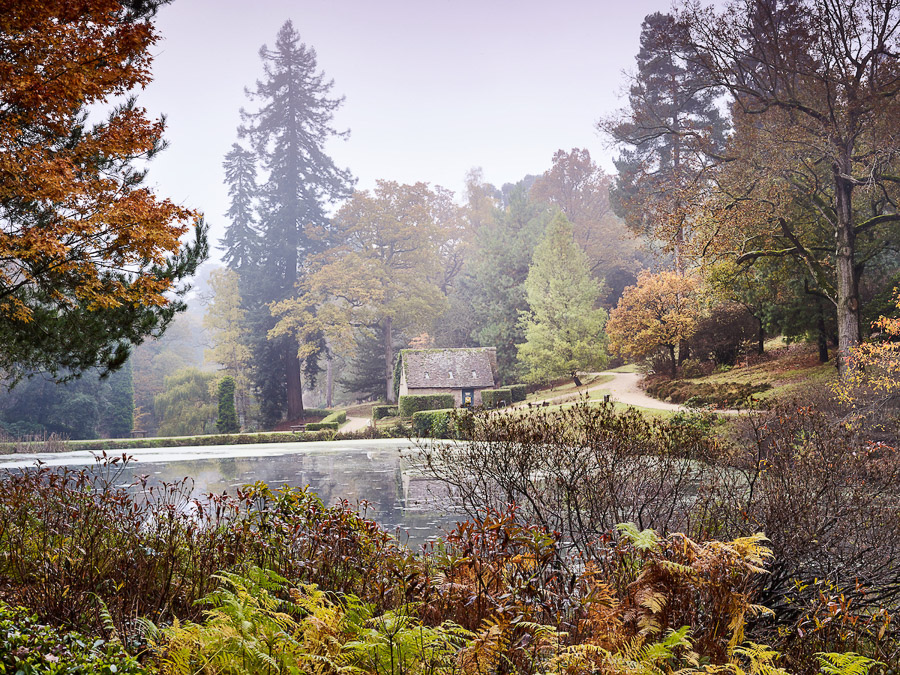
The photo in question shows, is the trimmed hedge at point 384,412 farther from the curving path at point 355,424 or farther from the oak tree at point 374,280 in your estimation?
the oak tree at point 374,280

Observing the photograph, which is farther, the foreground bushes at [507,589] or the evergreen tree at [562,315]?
the evergreen tree at [562,315]

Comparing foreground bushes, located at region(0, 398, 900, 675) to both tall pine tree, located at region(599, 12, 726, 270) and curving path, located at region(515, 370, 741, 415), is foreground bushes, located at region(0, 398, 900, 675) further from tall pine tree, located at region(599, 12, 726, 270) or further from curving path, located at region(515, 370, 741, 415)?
tall pine tree, located at region(599, 12, 726, 270)

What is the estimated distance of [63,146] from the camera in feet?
26.3

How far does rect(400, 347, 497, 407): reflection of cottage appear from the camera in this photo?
29.9m

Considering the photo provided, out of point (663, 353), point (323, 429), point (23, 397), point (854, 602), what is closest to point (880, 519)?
point (854, 602)

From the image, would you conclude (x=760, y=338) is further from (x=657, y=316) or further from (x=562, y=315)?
(x=562, y=315)

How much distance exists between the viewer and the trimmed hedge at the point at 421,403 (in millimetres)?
26875

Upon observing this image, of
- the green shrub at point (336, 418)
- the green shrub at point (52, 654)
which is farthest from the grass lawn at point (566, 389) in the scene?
the green shrub at point (52, 654)

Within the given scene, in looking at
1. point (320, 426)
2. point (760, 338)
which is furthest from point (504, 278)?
point (760, 338)

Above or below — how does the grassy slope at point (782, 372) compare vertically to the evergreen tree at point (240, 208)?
below

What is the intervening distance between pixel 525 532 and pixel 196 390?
1385 inches

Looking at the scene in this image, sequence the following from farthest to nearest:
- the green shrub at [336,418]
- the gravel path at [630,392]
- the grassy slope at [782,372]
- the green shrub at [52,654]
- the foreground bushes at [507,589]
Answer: the green shrub at [336,418], the gravel path at [630,392], the grassy slope at [782,372], the foreground bushes at [507,589], the green shrub at [52,654]

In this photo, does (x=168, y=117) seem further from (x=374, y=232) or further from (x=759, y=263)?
(x=374, y=232)

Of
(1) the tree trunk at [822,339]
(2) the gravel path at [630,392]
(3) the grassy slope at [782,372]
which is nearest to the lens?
(3) the grassy slope at [782,372]
